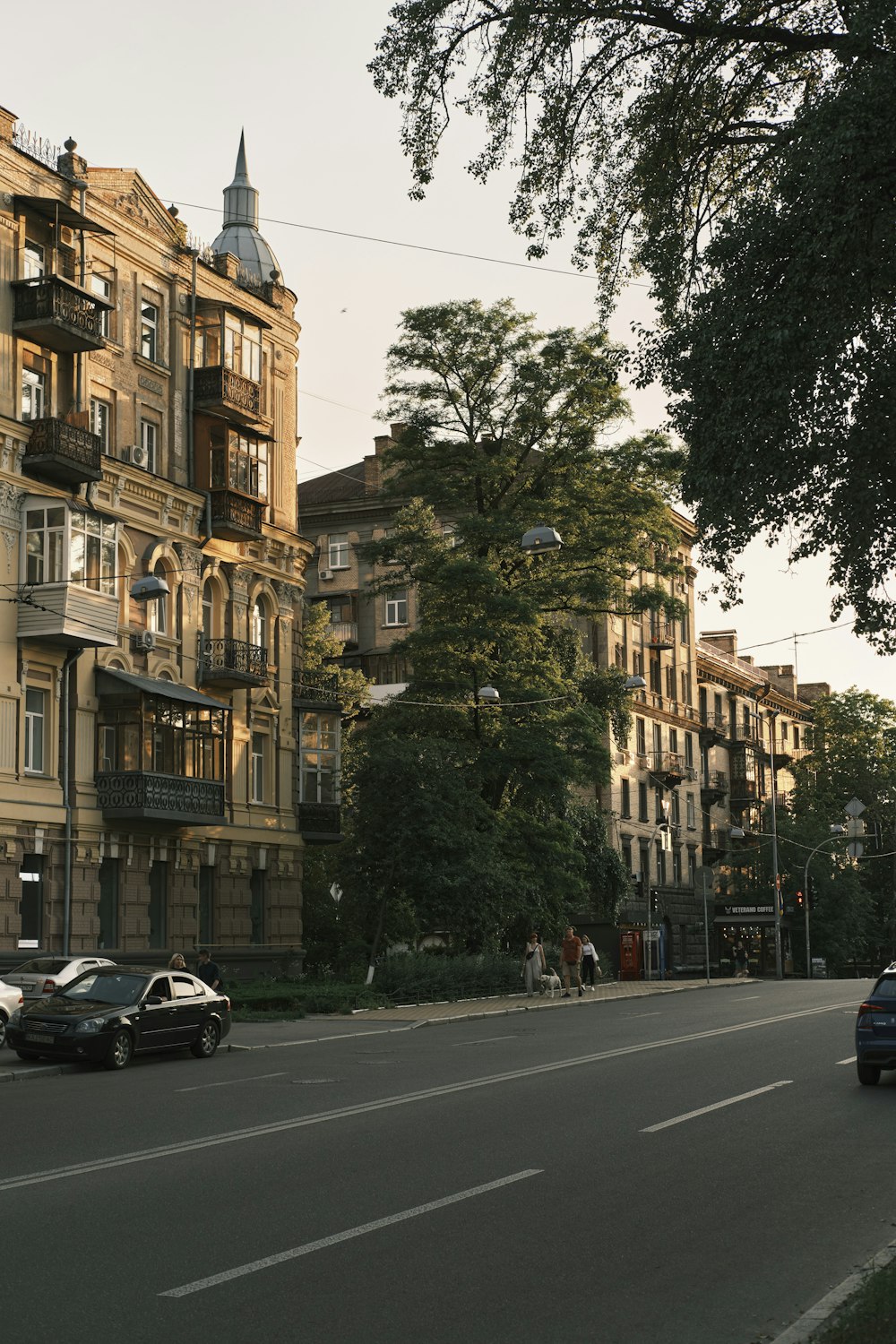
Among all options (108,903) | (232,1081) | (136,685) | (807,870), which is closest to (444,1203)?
(232,1081)

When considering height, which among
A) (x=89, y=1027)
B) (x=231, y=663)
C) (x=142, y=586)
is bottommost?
(x=89, y=1027)

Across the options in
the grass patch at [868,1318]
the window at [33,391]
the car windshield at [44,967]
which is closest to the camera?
the grass patch at [868,1318]

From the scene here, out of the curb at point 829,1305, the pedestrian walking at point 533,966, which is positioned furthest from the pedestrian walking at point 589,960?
the curb at point 829,1305

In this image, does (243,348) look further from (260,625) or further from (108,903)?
(108,903)

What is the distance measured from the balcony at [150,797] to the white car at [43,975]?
24.0ft

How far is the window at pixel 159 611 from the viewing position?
40859 millimetres

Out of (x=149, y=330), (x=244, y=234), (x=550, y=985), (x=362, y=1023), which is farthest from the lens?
(x=244, y=234)

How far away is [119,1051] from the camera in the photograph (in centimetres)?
2286

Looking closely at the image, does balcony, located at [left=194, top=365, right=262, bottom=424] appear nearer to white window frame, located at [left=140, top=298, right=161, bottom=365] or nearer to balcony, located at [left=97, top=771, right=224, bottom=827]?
white window frame, located at [left=140, top=298, right=161, bottom=365]

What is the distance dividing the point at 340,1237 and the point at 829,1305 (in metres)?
3.13

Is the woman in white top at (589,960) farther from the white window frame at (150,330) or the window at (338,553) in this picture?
the window at (338,553)

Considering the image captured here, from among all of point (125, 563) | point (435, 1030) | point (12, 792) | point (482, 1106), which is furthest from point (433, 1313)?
point (125, 563)

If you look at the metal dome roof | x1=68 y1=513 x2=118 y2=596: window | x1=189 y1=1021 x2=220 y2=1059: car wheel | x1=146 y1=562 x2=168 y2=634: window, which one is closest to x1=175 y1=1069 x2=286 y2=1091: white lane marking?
x1=189 y1=1021 x2=220 y2=1059: car wheel

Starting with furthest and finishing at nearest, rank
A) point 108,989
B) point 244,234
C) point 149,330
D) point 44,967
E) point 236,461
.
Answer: point 244,234 → point 236,461 → point 149,330 → point 44,967 → point 108,989
